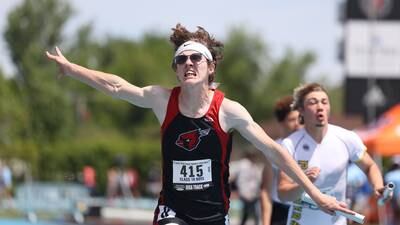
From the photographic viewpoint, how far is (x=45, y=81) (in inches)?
1572

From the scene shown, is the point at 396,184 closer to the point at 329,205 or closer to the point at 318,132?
the point at 318,132

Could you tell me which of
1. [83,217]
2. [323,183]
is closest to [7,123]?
[83,217]

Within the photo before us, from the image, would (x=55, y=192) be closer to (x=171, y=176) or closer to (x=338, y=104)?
(x=171, y=176)

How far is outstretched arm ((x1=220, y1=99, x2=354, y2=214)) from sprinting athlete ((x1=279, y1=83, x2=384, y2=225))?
3.77 ft

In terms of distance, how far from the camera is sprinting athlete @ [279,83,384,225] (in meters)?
8.38

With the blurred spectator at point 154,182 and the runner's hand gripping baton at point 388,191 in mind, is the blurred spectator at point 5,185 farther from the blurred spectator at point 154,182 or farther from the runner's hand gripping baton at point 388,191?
the runner's hand gripping baton at point 388,191

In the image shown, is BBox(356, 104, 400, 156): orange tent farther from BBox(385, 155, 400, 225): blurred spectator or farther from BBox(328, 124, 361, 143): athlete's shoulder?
BBox(328, 124, 361, 143): athlete's shoulder

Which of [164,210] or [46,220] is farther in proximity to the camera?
[46,220]

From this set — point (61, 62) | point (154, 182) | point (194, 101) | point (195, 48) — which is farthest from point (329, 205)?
point (154, 182)

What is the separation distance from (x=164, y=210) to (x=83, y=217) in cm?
2025

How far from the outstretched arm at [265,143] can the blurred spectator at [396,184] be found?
12136 millimetres

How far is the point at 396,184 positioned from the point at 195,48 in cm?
1359

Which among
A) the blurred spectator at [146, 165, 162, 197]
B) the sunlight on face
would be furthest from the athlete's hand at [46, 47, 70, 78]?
the blurred spectator at [146, 165, 162, 197]

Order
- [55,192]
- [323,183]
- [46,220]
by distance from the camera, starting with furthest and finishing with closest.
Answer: [55,192] < [46,220] < [323,183]
